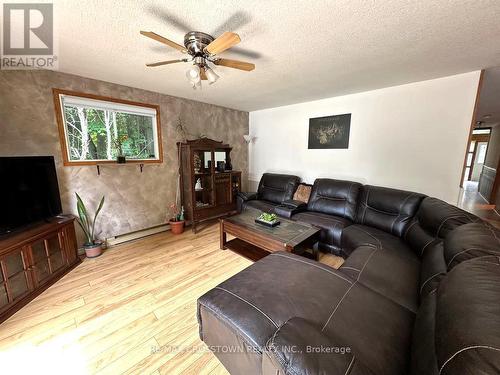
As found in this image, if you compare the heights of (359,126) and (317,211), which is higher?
(359,126)

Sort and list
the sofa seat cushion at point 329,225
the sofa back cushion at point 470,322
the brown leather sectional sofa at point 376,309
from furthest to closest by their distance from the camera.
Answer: the sofa seat cushion at point 329,225
the brown leather sectional sofa at point 376,309
the sofa back cushion at point 470,322

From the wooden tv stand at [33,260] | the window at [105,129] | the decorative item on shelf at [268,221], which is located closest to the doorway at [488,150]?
the decorative item on shelf at [268,221]

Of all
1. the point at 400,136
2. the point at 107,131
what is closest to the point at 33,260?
the point at 107,131

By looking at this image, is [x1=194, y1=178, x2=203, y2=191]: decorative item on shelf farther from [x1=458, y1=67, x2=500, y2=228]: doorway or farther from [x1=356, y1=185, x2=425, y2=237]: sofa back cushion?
[x1=458, y1=67, x2=500, y2=228]: doorway

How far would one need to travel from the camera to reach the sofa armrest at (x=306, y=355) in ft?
2.21

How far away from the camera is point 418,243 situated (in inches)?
70.8

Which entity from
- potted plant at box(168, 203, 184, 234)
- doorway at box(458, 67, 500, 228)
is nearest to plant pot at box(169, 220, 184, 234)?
potted plant at box(168, 203, 184, 234)

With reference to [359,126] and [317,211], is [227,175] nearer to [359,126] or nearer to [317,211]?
[317,211]

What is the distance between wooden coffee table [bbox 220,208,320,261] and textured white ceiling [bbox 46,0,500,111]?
1781mm

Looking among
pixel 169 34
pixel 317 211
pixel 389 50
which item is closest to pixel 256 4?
pixel 169 34

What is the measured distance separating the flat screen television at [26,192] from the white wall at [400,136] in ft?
11.7

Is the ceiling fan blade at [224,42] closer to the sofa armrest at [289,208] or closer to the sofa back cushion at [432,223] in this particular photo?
the sofa back cushion at [432,223]

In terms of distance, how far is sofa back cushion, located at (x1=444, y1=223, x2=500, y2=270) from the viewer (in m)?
1.01

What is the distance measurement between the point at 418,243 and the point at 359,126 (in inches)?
74.9
